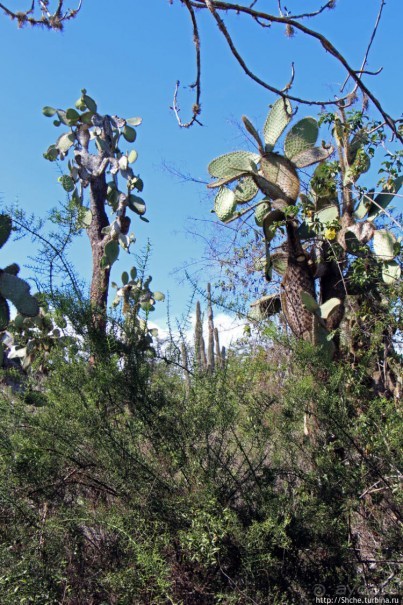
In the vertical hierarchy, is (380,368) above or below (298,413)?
above

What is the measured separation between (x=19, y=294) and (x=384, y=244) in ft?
9.33

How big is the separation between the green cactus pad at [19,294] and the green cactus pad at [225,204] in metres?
2.05

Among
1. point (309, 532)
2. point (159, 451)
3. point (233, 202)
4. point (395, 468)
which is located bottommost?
point (309, 532)

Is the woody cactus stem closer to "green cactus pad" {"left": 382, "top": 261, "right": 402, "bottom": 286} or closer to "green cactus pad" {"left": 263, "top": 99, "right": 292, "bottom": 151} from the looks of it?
"green cactus pad" {"left": 263, "top": 99, "right": 292, "bottom": 151}

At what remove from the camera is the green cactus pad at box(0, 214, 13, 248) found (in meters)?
4.12

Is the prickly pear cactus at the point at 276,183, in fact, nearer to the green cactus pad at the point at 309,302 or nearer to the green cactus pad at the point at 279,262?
the green cactus pad at the point at 279,262

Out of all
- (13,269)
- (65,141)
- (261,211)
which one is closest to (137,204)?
(65,141)

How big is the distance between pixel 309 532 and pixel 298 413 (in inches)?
25.3

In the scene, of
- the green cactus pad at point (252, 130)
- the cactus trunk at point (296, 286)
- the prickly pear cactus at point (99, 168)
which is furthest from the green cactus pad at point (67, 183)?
the cactus trunk at point (296, 286)

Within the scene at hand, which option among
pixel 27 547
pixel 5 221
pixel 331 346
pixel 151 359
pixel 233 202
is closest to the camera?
pixel 27 547

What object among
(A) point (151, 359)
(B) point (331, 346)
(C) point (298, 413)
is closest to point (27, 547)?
(A) point (151, 359)

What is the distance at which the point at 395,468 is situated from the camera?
3482 mm

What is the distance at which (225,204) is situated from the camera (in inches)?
225

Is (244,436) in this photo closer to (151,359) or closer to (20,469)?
(151,359)
